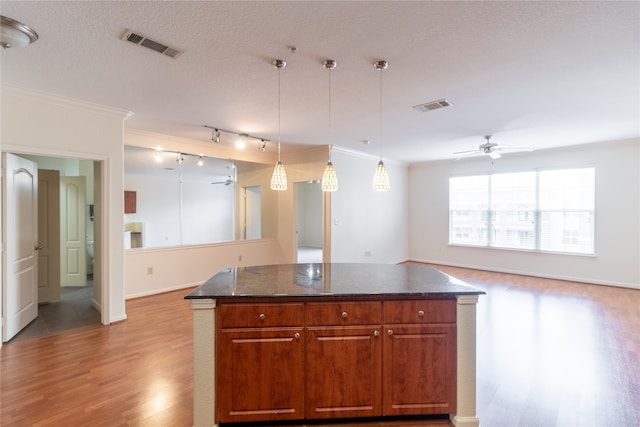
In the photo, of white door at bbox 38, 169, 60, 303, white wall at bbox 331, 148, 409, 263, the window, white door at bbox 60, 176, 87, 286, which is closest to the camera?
white door at bbox 38, 169, 60, 303

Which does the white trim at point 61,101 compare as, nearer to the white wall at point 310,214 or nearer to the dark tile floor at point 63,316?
the dark tile floor at point 63,316

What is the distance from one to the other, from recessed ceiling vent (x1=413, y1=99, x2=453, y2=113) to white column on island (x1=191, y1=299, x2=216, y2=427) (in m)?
3.07

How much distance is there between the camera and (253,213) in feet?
21.2

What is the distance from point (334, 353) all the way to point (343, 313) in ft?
0.86

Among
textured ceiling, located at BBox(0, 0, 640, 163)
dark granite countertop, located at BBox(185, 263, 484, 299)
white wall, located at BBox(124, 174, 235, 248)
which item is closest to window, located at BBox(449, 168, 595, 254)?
textured ceiling, located at BBox(0, 0, 640, 163)

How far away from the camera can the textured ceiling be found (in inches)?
73.0

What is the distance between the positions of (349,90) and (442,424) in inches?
114

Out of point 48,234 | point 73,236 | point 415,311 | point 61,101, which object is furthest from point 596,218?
point 73,236

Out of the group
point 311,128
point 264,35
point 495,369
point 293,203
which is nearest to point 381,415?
point 495,369

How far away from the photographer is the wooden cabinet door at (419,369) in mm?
1923

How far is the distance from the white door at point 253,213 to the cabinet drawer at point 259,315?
15.1 ft

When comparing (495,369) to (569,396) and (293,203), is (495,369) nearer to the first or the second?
(569,396)

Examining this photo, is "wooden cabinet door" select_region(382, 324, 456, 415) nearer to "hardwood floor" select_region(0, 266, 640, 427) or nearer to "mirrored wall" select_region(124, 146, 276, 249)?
"hardwood floor" select_region(0, 266, 640, 427)

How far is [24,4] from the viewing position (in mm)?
1768
